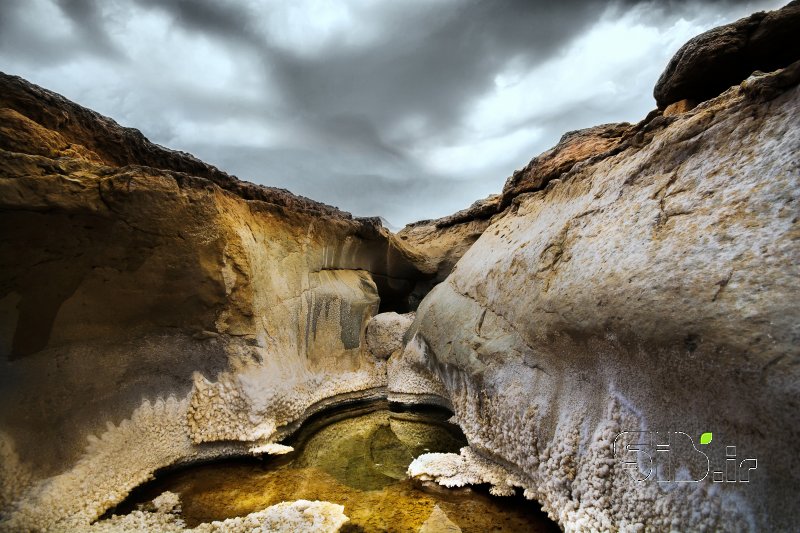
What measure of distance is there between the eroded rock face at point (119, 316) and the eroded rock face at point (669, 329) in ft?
8.46

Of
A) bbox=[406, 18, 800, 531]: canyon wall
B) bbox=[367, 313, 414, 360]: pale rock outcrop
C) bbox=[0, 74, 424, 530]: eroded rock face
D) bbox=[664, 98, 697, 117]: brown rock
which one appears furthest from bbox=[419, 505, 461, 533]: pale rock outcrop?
bbox=[664, 98, 697, 117]: brown rock

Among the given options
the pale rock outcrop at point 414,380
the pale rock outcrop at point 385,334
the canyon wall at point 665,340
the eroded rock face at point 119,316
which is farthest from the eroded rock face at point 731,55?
the eroded rock face at point 119,316

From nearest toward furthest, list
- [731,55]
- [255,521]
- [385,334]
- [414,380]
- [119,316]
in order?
[255,521] → [731,55] → [119,316] → [414,380] → [385,334]

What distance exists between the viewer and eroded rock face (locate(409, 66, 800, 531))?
5.46 feet

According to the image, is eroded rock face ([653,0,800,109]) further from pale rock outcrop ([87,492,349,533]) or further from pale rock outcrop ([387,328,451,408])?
pale rock outcrop ([87,492,349,533])

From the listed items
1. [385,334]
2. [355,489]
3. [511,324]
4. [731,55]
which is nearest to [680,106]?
[731,55]

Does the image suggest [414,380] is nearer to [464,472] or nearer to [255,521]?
[464,472]

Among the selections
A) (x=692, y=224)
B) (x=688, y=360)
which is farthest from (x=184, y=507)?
(x=692, y=224)

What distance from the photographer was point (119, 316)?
11.7 ft

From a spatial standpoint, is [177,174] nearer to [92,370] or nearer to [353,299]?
[92,370]

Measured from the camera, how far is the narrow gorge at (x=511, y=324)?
1.83m

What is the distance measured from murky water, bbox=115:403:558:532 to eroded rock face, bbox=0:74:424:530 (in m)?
0.33

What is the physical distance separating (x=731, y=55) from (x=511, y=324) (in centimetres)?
322

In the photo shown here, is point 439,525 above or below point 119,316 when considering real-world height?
below
